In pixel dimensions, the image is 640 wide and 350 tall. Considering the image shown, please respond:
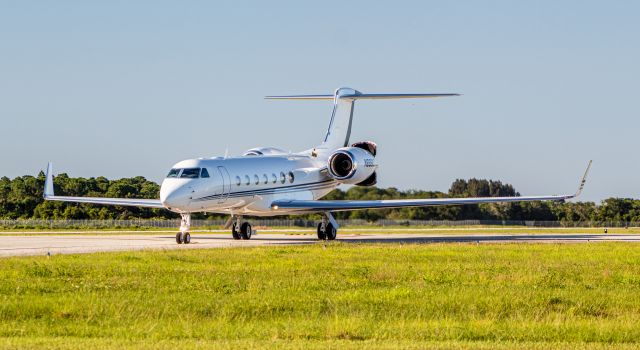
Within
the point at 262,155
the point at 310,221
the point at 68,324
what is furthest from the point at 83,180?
the point at 68,324

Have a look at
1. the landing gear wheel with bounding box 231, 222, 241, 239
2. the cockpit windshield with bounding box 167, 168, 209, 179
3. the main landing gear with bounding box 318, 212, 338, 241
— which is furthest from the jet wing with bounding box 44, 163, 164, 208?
the main landing gear with bounding box 318, 212, 338, 241

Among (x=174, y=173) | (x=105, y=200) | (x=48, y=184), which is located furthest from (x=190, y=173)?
(x=48, y=184)

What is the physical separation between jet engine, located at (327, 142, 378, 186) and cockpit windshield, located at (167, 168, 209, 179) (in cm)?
917

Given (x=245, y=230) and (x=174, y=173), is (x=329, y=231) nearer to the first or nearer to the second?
(x=245, y=230)

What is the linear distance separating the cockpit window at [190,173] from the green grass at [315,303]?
12.6m

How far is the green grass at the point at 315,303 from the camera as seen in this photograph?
604 inches

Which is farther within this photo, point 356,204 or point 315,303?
point 356,204

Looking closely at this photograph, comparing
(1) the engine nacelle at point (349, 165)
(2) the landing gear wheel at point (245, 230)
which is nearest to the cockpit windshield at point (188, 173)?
(2) the landing gear wheel at point (245, 230)

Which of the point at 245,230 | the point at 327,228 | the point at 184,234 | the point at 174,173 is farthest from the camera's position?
the point at 327,228

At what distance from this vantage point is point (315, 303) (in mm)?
18656

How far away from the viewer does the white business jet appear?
4162 cm

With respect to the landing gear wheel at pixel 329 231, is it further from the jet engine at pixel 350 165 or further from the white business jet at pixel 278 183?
the jet engine at pixel 350 165

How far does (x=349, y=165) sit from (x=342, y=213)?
29.7 meters

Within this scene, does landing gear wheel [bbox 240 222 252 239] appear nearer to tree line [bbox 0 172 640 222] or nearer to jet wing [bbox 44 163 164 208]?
jet wing [bbox 44 163 164 208]
